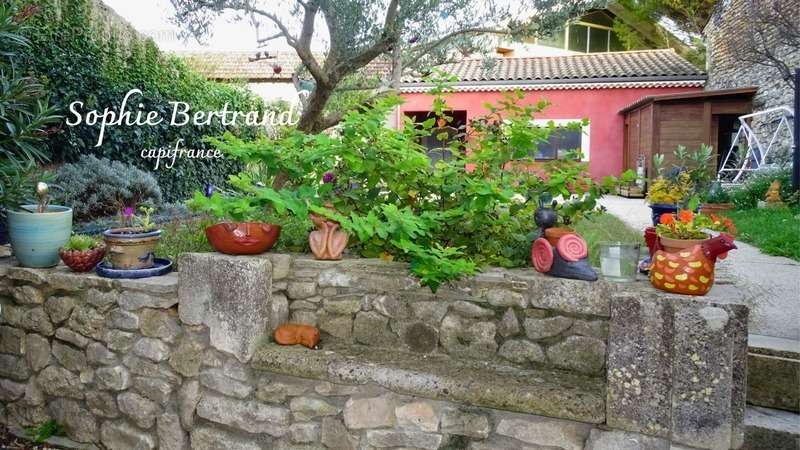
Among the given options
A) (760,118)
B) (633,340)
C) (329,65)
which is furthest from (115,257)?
(760,118)

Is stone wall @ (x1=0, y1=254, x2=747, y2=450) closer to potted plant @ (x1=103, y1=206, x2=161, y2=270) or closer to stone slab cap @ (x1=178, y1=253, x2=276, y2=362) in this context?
stone slab cap @ (x1=178, y1=253, x2=276, y2=362)

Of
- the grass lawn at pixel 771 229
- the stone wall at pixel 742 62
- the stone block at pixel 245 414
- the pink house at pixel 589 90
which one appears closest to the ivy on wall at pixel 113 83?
the stone block at pixel 245 414

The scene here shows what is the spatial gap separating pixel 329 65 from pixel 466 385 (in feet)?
12.9

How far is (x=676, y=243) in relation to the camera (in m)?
2.23

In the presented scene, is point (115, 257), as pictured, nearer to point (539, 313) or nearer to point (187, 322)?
point (187, 322)

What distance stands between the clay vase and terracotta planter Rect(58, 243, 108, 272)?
1194mm

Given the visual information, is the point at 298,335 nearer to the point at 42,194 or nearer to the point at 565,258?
the point at 565,258

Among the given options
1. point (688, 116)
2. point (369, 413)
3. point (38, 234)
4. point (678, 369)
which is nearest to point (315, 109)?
point (38, 234)

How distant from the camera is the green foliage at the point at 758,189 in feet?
24.7

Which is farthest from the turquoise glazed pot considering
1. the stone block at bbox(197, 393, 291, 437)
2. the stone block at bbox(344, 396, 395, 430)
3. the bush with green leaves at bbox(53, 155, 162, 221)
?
the stone block at bbox(344, 396, 395, 430)

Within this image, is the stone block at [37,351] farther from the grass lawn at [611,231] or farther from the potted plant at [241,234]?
the grass lawn at [611,231]

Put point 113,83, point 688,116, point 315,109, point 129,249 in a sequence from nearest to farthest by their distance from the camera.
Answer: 1. point 129,249
2. point 315,109
3. point 113,83
4. point 688,116

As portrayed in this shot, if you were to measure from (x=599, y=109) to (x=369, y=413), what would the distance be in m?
11.8

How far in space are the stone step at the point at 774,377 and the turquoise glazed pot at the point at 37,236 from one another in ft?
10.9
